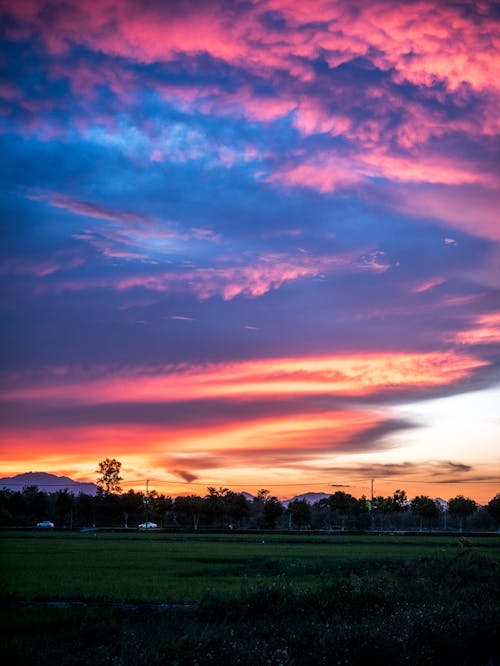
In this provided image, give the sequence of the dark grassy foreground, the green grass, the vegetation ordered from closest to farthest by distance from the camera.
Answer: the dark grassy foreground < the green grass < the vegetation

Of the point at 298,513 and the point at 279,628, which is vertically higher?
the point at 279,628

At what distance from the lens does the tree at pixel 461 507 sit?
455ft

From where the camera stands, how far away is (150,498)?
156m

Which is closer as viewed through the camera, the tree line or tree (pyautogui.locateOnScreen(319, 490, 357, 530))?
the tree line

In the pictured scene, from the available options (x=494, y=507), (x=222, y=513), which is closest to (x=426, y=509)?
(x=494, y=507)

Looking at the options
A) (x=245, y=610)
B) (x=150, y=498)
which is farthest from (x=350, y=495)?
(x=245, y=610)

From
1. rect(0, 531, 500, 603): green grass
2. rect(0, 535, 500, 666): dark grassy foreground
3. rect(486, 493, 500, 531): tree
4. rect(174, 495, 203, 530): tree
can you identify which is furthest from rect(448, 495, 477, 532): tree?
rect(0, 535, 500, 666): dark grassy foreground

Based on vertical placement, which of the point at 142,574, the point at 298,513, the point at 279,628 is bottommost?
the point at 298,513

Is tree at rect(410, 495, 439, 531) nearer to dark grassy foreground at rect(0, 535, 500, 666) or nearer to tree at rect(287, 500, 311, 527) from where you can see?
tree at rect(287, 500, 311, 527)

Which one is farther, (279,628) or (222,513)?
(222,513)

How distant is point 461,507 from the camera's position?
5482 inches

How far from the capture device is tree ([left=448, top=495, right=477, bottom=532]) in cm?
13862

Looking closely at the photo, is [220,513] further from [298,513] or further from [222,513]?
[298,513]

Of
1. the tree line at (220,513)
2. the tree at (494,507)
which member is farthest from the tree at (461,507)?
the tree at (494,507)
